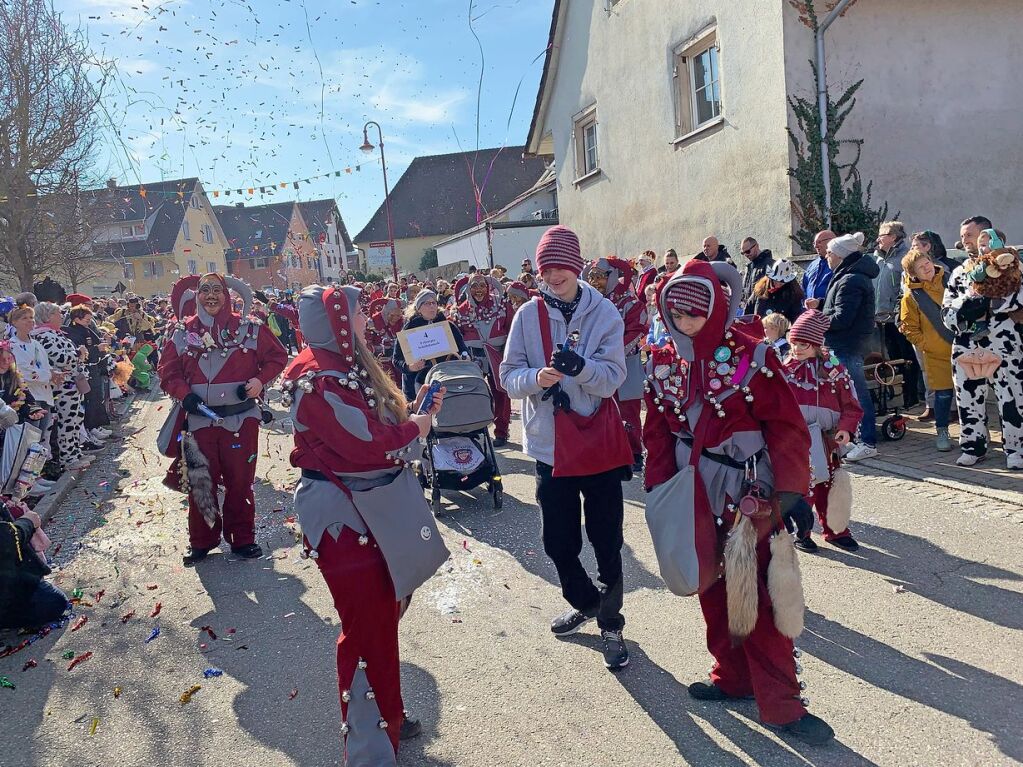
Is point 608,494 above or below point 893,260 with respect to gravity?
below

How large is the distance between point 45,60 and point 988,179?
62.6 ft

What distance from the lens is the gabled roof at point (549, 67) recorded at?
18.3 m

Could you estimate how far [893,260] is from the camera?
866 centimetres

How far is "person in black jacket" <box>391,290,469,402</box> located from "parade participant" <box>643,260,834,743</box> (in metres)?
4.20

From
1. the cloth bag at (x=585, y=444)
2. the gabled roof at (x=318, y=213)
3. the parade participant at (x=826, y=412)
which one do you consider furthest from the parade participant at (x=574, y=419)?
the gabled roof at (x=318, y=213)

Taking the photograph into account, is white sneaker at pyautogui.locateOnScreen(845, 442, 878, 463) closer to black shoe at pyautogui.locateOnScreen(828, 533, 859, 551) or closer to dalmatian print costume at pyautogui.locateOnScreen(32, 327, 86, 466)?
black shoe at pyautogui.locateOnScreen(828, 533, 859, 551)

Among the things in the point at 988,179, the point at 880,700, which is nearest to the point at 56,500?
the point at 880,700

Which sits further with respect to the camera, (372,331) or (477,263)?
(477,263)

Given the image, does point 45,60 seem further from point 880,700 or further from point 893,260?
point 880,700

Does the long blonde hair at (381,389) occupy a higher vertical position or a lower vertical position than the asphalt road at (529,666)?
higher

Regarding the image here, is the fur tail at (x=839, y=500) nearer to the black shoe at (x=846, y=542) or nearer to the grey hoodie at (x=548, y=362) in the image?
the black shoe at (x=846, y=542)

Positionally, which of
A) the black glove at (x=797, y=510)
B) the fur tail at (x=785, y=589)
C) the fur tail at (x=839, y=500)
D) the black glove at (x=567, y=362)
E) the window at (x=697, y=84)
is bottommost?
the fur tail at (x=839, y=500)

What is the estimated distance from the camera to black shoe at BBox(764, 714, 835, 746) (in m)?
3.03

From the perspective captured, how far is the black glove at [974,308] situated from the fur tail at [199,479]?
21.1 ft
